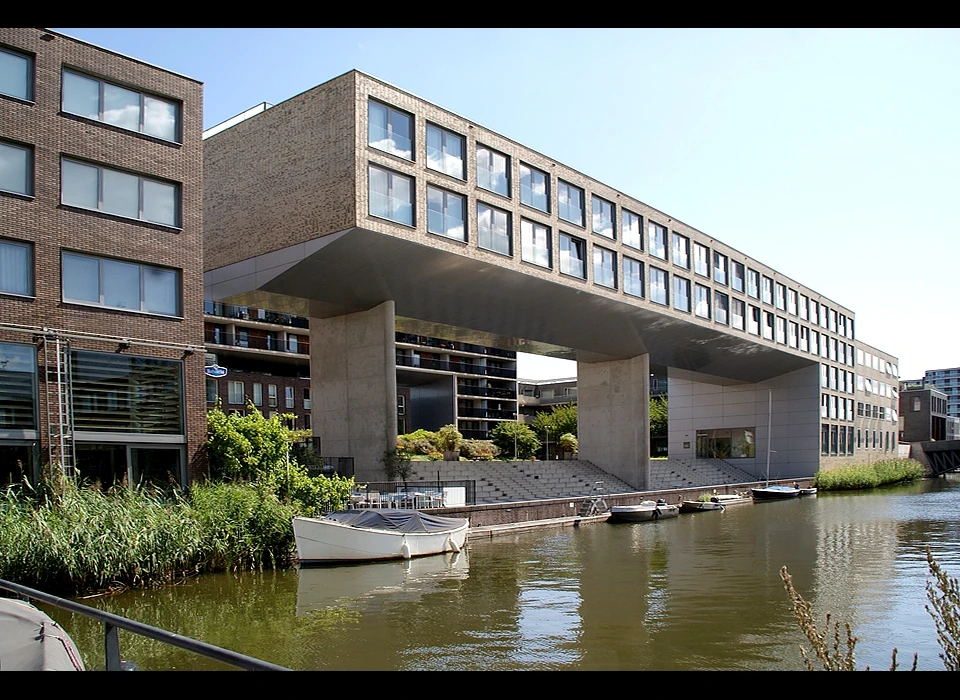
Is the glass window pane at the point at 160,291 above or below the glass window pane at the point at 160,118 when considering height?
below

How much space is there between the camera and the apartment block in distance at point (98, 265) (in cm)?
2047

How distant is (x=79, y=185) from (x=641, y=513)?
81.8ft

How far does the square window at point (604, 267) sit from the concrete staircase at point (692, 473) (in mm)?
15563

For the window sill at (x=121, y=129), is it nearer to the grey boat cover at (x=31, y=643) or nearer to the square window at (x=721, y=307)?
the grey boat cover at (x=31, y=643)

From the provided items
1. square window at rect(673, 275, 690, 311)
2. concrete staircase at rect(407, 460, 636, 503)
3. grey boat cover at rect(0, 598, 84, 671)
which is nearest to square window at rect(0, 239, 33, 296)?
grey boat cover at rect(0, 598, 84, 671)

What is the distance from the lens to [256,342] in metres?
68.4

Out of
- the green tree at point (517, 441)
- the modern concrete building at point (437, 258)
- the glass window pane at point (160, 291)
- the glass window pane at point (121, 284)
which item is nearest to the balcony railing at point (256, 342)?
the green tree at point (517, 441)

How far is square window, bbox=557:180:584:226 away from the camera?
125 feet

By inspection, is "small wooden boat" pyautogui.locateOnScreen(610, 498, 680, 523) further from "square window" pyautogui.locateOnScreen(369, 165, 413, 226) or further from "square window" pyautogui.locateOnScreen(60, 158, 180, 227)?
"square window" pyautogui.locateOnScreen(60, 158, 180, 227)

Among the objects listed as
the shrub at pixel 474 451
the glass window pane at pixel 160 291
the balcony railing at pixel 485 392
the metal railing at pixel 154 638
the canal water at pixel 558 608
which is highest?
the glass window pane at pixel 160 291
